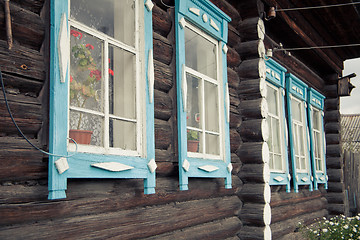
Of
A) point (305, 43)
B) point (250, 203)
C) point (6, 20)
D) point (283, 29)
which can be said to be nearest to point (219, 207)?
point (250, 203)

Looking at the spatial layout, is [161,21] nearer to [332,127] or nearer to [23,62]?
[23,62]

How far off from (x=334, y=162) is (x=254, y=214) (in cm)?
498

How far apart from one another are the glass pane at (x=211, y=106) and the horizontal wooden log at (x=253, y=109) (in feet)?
2.72

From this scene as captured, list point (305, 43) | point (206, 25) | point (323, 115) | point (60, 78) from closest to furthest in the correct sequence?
1. point (60, 78)
2. point (206, 25)
3. point (305, 43)
4. point (323, 115)

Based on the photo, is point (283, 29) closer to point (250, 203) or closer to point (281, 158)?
point (281, 158)

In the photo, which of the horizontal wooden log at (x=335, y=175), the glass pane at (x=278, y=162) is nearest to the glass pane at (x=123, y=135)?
the glass pane at (x=278, y=162)

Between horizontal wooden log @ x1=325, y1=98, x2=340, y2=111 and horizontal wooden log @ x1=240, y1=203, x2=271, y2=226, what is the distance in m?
5.16

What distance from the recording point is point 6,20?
204 cm

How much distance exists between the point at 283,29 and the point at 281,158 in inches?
81.9

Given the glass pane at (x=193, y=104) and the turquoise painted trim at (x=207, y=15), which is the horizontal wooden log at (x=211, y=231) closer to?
the glass pane at (x=193, y=104)

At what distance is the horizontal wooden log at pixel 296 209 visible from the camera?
5733mm

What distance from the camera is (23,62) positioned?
219cm

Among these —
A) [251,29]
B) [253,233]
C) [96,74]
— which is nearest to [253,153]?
[253,233]

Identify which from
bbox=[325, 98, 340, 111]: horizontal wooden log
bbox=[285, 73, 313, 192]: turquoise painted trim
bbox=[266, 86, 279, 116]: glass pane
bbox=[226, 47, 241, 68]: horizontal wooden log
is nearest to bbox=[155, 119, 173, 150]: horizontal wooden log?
bbox=[226, 47, 241, 68]: horizontal wooden log
